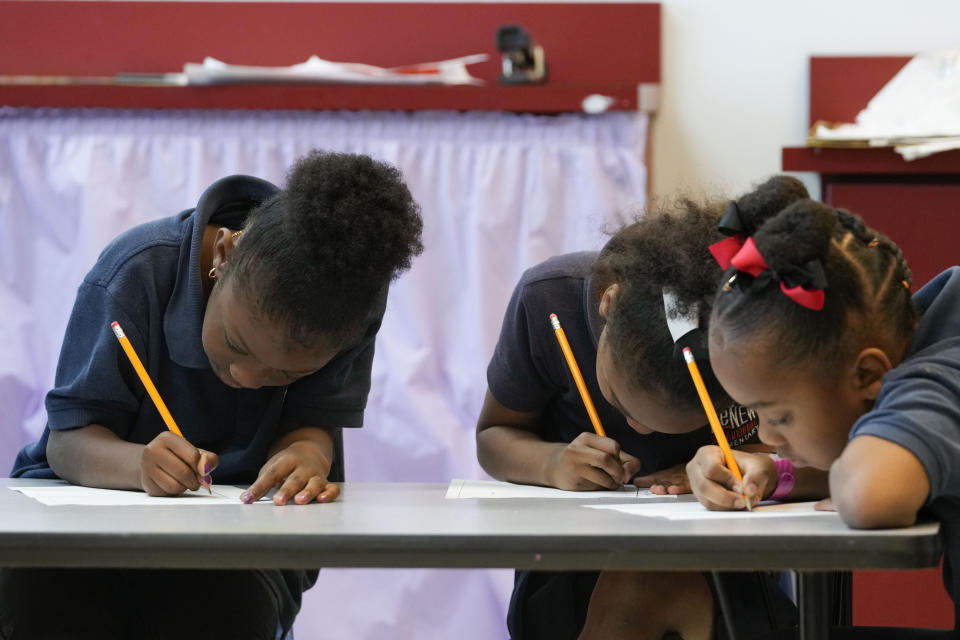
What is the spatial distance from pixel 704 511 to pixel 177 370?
0.68 metres

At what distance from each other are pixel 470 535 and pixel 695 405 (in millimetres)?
526

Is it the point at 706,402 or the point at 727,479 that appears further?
the point at 706,402

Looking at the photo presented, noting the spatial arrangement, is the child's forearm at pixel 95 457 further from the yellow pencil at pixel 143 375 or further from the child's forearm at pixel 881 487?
the child's forearm at pixel 881 487

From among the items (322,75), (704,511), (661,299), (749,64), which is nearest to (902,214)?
(749,64)

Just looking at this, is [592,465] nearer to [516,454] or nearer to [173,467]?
[516,454]

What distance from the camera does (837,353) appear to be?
99cm

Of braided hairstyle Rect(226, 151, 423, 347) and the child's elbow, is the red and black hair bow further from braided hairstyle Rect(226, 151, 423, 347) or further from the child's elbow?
braided hairstyle Rect(226, 151, 423, 347)

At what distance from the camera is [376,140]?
7.03 ft

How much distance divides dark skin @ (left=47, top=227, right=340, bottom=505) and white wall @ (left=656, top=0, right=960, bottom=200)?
1.12m

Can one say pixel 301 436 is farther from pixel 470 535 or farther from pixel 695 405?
pixel 470 535

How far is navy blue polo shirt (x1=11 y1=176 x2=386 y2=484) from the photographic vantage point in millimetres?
1319

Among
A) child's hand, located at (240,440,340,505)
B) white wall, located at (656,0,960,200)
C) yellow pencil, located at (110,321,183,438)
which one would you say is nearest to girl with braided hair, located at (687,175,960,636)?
child's hand, located at (240,440,340,505)

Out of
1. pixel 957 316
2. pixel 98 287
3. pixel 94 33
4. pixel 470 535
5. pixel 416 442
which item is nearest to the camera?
pixel 470 535

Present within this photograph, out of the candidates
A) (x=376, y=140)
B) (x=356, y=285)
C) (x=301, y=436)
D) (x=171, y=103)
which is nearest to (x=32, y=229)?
(x=171, y=103)
